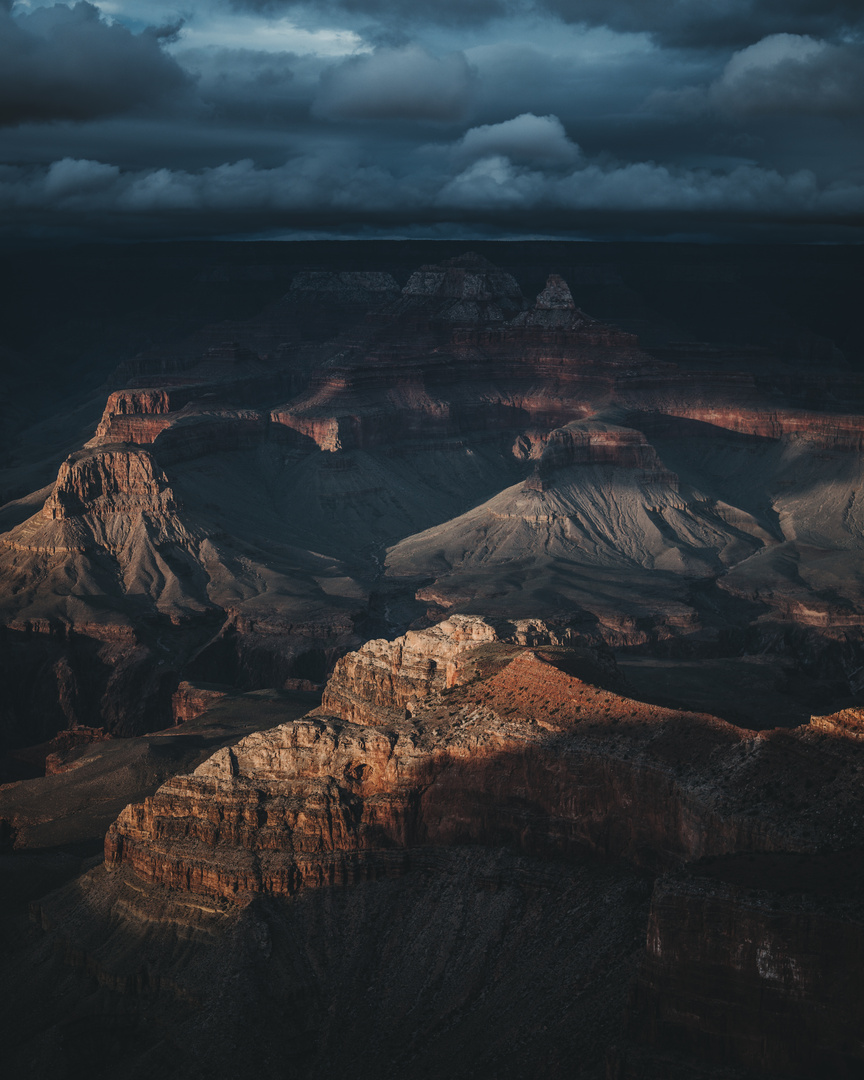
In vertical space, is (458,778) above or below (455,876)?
above

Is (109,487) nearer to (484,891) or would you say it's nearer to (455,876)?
(455,876)

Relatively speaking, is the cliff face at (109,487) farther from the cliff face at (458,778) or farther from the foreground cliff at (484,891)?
the cliff face at (458,778)

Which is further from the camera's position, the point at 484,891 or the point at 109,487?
the point at 109,487

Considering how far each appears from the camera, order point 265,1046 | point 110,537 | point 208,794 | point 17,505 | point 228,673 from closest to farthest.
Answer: point 265,1046 < point 208,794 < point 228,673 < point 110,537 < point 17,505

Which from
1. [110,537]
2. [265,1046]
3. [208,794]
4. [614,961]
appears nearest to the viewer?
[614,961]

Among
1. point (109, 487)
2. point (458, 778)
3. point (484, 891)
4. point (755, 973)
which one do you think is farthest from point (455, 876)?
point (109, 487)

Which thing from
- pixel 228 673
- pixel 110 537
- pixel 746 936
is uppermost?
pixel 746 936

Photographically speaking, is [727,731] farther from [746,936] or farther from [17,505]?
[17,505]

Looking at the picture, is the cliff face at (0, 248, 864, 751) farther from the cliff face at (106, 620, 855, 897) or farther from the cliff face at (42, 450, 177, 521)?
the cliff face at (106, 620, 855, 897)

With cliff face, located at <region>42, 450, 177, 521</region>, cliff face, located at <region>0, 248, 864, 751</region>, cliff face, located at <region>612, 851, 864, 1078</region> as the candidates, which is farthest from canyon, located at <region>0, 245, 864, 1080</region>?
cliff face, located at <region>42, 450, 177, 521</region>

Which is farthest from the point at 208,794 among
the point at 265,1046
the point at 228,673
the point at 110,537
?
the point at 110,537

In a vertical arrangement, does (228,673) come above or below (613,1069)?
below
